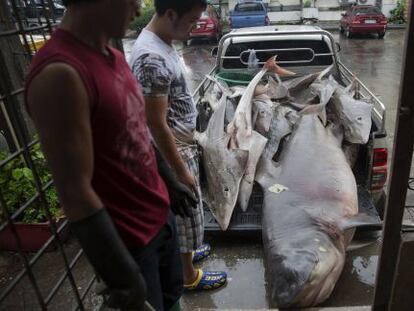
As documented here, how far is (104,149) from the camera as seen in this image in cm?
129

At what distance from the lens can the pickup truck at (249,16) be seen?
18500 mm

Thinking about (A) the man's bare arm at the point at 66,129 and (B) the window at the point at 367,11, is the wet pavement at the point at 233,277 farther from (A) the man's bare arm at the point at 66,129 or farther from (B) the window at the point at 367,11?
(B) the window at the point at 367,11

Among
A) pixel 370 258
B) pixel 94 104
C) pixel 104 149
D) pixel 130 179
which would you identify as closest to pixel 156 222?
pixel 130 179

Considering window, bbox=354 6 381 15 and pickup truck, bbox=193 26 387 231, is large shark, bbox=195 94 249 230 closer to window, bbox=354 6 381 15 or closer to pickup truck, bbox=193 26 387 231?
pickup truck, bbox=193 26 387 231

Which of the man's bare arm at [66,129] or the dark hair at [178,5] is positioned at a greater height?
the dark hair at [178,5]

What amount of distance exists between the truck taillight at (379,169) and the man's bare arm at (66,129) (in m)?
2.91

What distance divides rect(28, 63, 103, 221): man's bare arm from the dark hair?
112cm

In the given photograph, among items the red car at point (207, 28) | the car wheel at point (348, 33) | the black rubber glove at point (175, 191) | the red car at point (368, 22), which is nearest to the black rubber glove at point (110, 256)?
the black rubber glove at point (175, 191)

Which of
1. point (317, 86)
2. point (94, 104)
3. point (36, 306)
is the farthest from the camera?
point (317, 86)

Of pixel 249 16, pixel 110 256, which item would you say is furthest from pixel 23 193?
pixel 249 16

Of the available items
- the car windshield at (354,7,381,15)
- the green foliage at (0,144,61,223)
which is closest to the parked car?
the green foliage at (0,144,61,223)

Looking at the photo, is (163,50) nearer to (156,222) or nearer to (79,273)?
(156,222)

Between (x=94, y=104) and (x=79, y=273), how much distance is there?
2505mm

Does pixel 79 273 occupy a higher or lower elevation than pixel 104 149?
lower
